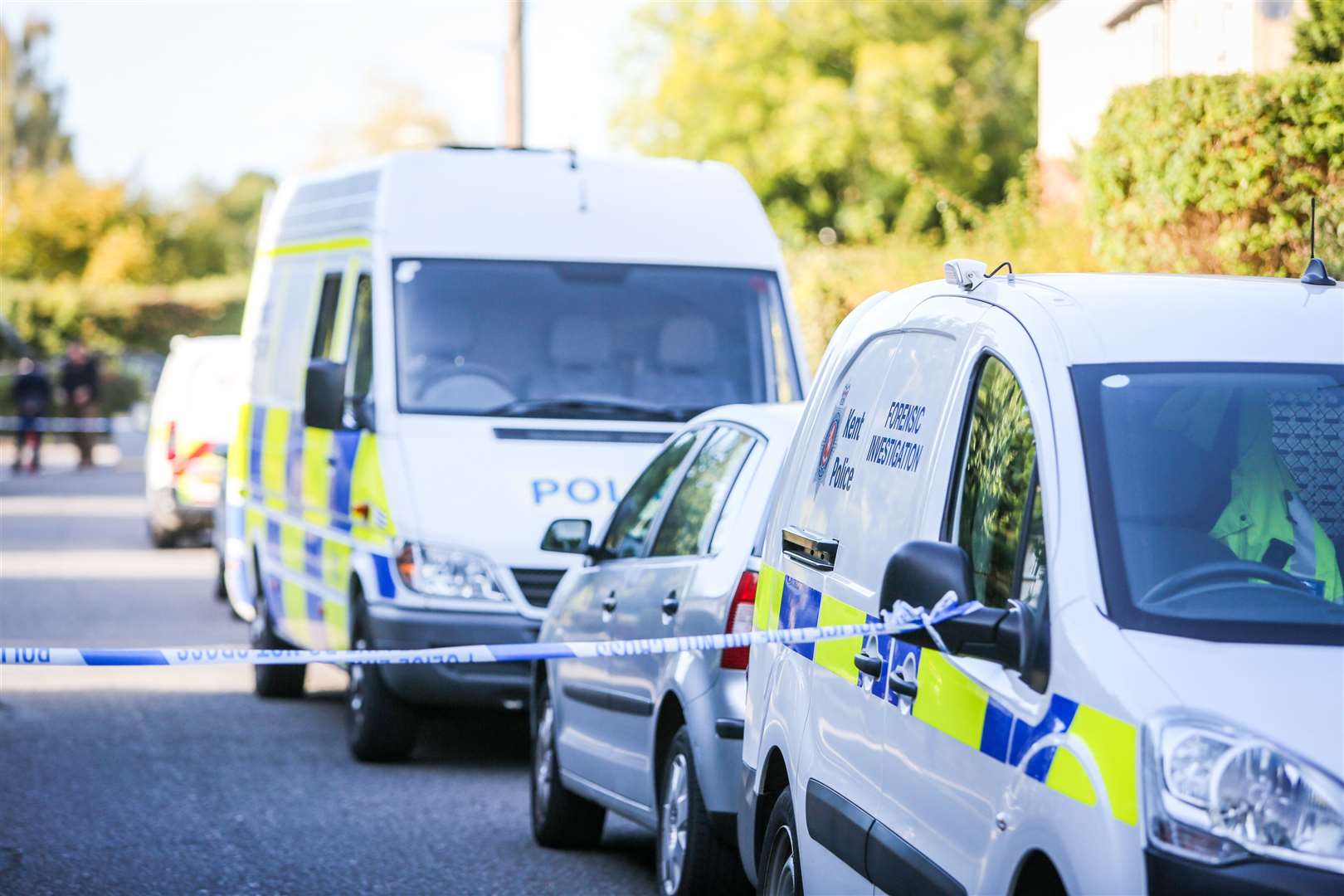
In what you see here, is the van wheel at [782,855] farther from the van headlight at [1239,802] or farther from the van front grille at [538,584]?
the van front grille at [538,584]

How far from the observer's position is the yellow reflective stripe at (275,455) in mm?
12523

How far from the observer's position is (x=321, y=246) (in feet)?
40.0

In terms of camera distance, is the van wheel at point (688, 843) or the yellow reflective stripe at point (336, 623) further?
the yellow reflective stripe at point (336, 623)

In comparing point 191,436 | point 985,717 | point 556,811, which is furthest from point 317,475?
point 191,436

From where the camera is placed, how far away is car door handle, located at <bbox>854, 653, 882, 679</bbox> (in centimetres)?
480

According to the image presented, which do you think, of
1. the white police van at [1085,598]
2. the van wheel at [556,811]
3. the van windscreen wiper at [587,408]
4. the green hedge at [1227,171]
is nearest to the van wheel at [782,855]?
the white police van at [1085,598]

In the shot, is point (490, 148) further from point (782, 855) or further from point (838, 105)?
point (838, 105)

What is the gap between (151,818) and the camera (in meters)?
8.93

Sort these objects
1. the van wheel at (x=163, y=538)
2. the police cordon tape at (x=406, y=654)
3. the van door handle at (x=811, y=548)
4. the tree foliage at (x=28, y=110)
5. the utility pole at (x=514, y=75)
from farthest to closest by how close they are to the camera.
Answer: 1. the tree foliage at (x=28, y=110)
2. the utility pole at (x=514, y=75)
3. the van wheel at (x=163, y=538)
4. the police cordon tape at (x=406, y=654)
5. the van door handle at (x=811, y=548)

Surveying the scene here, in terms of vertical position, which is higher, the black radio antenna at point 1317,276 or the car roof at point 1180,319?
the black radio antenna at point 1317,276

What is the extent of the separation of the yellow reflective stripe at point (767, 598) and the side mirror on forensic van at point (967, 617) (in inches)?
70.8

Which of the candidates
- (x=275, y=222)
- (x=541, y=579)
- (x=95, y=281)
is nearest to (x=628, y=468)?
(x=541, y=579)

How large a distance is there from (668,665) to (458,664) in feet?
9.49

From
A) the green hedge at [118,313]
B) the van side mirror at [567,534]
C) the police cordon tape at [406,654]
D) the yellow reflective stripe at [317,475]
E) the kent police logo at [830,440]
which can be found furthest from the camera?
the green hedge at [118,313]
